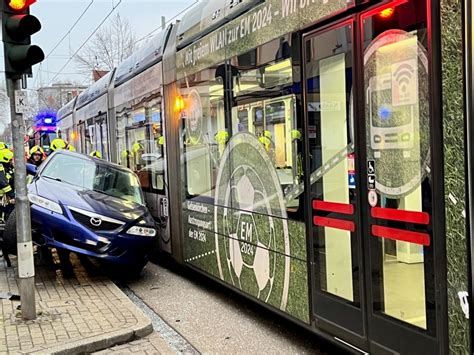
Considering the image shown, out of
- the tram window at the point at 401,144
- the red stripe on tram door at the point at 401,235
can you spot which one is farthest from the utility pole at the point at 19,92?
the red stripe on tram door at the point at 401,235

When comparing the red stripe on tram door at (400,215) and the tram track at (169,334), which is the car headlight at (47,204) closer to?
the tram track at (169,334)

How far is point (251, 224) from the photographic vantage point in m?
5.39

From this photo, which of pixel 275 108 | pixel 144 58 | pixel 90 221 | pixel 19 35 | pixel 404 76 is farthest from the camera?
pixel 144 58

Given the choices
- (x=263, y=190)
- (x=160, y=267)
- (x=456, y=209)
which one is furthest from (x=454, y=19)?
(x=160, y=267)

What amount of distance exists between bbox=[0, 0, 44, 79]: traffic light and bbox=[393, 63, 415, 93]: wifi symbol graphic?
3.56 meters

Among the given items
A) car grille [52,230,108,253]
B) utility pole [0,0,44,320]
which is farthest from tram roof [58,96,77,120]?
utility pole [0,0,44,320]

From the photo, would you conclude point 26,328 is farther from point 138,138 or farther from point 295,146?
point 138,138

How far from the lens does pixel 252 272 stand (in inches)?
214

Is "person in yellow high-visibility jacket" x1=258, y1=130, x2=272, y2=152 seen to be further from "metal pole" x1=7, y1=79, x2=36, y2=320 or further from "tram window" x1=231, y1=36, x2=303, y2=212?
"metal pole" x1=7, y1=79, x2=36, y2=320

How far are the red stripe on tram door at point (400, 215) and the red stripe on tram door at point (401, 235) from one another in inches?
2.8

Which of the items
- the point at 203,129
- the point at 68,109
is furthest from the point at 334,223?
the point at 68,109

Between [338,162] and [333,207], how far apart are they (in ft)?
1.08

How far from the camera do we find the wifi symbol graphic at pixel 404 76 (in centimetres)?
339

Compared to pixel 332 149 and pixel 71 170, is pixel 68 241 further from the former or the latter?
pixel 332 149
